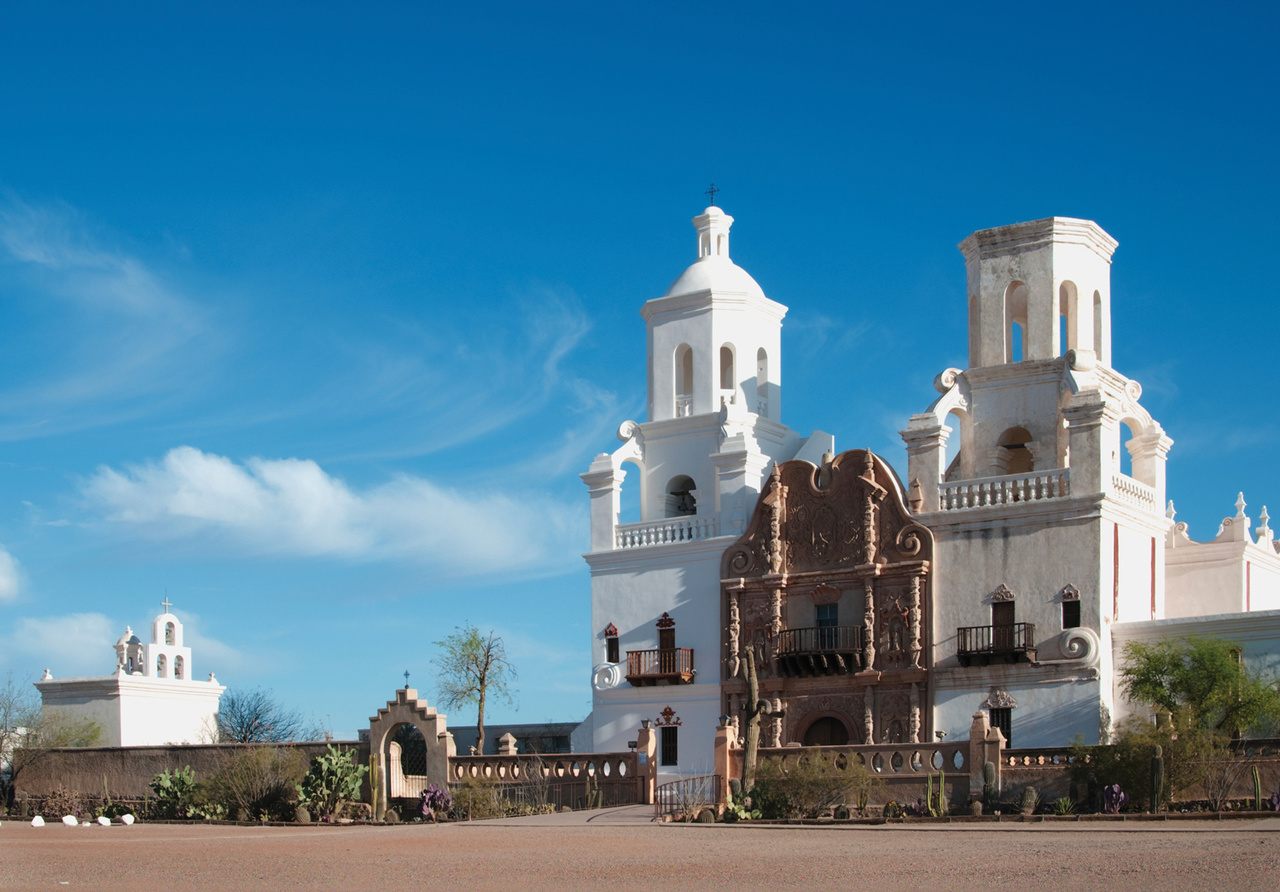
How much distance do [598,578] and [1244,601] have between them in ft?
49.1

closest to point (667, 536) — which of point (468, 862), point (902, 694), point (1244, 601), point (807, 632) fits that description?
point (807, 632)

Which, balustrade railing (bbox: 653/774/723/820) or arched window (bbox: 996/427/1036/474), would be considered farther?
arched window (bbox: 996/427/1036/474)

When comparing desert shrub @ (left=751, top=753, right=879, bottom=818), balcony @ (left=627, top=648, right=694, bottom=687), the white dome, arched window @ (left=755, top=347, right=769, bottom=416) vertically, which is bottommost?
desert shrub @ (left=751, top=753, right=879, bottom=818)

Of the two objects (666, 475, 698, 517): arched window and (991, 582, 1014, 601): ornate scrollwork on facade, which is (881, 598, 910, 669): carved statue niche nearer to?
(991, 582, 1014, 601): ornate scrollwork on facade

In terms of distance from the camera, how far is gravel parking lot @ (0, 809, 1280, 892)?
1575 cm

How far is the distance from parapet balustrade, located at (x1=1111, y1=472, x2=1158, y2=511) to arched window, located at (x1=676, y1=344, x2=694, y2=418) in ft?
35.2

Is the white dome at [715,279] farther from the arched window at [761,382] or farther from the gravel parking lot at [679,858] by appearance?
the gravel parking lot at [679,858]

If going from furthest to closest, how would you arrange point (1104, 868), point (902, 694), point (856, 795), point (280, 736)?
point (280, 736) → point (902, 694) → point (856, 795) → point (1104, 868)

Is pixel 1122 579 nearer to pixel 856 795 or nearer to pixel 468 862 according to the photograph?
pixel 856 795

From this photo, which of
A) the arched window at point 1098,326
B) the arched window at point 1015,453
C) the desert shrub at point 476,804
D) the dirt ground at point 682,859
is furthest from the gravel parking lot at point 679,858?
the arched window at point 1098,326

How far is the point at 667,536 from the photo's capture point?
37.7m

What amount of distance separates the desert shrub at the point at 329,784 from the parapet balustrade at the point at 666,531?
9.30 meters

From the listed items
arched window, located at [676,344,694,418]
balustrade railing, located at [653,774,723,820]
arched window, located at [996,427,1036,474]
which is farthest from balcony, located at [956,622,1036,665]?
arched window, located at [676,344,694,418]

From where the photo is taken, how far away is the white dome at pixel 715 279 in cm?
3941
